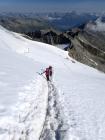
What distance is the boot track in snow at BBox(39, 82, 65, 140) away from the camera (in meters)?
17.5

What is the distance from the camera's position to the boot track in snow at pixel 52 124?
57.4ft

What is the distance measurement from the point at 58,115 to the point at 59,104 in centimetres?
307

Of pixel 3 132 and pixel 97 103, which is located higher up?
pixel 3 132

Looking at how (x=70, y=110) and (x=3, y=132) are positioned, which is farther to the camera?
(x=70, y=110)

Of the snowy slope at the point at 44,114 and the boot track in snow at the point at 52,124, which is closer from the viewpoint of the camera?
the snowy slope at the point at 44,114

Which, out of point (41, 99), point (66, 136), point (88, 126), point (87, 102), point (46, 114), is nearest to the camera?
point (66, 136)

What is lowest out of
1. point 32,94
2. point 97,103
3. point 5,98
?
point 97,103

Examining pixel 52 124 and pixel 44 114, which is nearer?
pixel 52 124

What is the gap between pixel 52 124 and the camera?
19.7 metres

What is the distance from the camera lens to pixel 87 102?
27547 millimetres

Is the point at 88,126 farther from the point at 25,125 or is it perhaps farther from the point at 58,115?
the point at 25,125

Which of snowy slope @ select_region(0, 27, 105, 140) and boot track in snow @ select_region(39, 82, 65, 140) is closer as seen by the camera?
snowy slope @ select_region(0, 27, 105, 140)

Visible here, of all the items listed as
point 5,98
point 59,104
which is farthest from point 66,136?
point 59,104

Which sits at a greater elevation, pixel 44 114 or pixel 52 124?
pixel 52 124
